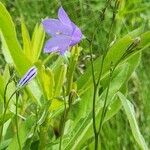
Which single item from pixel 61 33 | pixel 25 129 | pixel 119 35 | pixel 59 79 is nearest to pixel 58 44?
pixel 61 33

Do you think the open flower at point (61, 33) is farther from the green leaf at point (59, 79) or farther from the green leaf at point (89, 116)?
the green leaf at point (89, 116)

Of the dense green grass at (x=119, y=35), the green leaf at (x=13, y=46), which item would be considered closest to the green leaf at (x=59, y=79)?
the green leaf at (x=13, y=46)

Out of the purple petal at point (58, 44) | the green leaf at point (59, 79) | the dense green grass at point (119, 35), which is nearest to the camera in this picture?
the purple petal at point (58, 44)

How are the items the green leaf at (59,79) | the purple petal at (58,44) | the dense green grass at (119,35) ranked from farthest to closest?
the dense green grass at (119,35) < the green leaf at (59,79) < the purple petal at (58,44)

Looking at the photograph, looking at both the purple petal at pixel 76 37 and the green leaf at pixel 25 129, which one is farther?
the green leaf at pixel 25 129

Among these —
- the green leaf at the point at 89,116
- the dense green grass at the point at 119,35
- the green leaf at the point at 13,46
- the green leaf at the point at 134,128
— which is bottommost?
the green leaf at the point at 134,128

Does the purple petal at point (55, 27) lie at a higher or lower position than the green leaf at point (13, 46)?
lower
